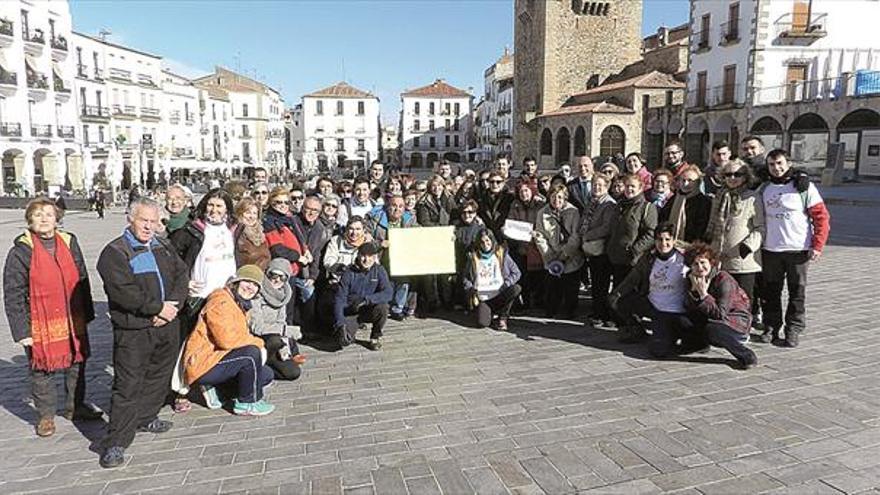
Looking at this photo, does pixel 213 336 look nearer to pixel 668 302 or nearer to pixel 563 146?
pixel 668 302

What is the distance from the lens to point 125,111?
46.4 meters

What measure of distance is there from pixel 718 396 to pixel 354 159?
79182 millimetres

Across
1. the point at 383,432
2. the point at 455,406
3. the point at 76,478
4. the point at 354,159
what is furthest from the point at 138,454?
the point at 354,159

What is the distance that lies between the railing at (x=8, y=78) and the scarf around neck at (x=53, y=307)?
3893 cm

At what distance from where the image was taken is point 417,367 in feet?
18.4

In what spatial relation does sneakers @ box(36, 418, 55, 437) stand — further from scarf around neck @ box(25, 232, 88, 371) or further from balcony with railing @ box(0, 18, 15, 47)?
balcony with railing @ box(0, 18, 15, 47)

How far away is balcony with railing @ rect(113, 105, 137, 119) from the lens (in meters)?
45.4

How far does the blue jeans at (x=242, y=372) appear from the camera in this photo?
4.52 m

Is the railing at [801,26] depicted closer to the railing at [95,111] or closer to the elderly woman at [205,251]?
the elderly woman at [205,251]

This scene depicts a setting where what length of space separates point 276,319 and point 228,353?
0.78m

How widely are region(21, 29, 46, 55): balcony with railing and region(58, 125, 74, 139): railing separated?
4691mm

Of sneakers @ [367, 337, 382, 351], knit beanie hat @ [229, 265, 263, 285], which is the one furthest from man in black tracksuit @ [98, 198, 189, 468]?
sneakers @ [367, 337, 382, 351]

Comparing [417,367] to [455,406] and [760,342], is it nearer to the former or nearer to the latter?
Answer: [455,406]

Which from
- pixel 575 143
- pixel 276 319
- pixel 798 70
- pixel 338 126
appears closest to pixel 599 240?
pixel 276 319
